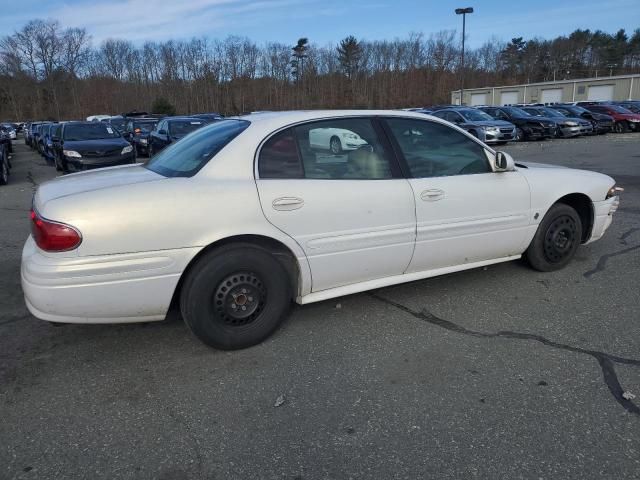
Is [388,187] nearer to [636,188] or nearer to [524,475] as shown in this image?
[524,475]

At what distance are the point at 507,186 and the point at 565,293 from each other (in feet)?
3.50

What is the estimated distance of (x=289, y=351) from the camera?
3.40m

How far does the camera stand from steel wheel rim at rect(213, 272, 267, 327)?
128 inches

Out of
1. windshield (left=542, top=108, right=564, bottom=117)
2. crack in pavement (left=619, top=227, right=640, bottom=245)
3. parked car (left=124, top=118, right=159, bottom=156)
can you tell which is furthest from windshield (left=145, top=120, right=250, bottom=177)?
windshield (left=542, top=108, right=564, bottom=117)

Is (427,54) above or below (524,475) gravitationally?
above

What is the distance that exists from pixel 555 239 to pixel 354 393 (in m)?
2.86

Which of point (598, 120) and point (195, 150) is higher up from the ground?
point (195, 150)

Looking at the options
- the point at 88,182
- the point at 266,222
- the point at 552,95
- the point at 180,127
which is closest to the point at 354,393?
the point at 266,222

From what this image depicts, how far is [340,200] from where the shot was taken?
347 centimetres

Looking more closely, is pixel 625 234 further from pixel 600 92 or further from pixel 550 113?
pixel 600 92

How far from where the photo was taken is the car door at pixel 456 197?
3865mm

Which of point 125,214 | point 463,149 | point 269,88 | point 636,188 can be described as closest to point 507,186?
point 463,149

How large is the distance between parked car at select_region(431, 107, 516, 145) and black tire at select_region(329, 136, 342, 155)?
16.3m

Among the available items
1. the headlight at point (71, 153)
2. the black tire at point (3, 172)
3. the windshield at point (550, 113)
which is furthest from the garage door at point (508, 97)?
the black tire at point (3, 172)
